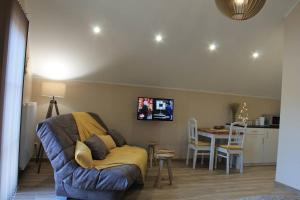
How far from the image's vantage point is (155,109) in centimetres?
587

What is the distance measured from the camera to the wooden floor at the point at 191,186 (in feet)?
12.4

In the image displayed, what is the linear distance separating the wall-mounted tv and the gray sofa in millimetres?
2247

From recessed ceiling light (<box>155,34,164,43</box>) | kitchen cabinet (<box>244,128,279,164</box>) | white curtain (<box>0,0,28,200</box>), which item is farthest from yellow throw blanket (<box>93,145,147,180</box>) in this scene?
kitchen cabinet (<box>244,128,279,164</box>)

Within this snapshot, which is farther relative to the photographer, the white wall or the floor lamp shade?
the floor lamp shade

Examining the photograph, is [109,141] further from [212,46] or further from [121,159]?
[212,46]

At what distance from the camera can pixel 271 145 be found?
6.45 m

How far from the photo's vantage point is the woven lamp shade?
2.49 metres

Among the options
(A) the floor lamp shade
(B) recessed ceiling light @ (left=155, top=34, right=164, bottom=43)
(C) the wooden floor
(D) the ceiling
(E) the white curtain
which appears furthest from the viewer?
(B) recessed ceiling light @ (left=155, top=34, right=164, bottom=43)

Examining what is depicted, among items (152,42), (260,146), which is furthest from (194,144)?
(152,42)

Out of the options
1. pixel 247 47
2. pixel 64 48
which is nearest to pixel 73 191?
pixel 64 48

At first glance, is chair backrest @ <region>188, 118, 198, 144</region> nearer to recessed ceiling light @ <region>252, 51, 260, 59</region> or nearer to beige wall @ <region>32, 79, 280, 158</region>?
beige wall @ <region>32, 79, 280, 158</region>

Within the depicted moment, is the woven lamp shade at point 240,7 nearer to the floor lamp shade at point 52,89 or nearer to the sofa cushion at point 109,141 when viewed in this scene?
the sofa cushion at point 109,141

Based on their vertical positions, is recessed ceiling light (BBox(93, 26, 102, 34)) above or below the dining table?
above

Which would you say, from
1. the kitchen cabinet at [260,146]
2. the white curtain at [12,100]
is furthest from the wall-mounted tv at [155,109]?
the white curtain at [12,100]
